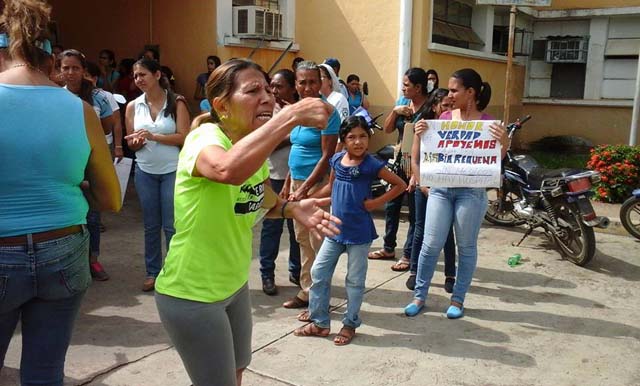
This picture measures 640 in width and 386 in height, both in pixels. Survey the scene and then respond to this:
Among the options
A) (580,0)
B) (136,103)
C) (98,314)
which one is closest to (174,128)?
(136,103)

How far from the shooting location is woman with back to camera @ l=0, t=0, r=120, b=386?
2016mm

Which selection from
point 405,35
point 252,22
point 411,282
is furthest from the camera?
point 405,35

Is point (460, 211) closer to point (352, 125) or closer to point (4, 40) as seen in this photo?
point (352, 125)

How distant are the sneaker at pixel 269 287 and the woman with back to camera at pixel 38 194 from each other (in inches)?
101

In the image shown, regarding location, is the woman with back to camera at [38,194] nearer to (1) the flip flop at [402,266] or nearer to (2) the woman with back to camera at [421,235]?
(2) the woman with back to camera at [421,235]

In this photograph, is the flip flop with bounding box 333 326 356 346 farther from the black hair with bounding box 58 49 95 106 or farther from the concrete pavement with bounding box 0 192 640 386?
the black hair with bounding box 58 49 95 106

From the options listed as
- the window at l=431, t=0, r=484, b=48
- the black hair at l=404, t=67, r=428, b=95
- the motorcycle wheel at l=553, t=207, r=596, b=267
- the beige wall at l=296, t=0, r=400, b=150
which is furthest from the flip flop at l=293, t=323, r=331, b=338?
the window at l=431, t=0, r=484, b=48

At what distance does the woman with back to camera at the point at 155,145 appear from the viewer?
15.1 ft

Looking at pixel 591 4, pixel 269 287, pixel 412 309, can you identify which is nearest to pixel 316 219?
pixel 412 309

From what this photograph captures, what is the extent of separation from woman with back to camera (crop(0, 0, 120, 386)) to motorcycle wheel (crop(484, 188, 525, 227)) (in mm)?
5431

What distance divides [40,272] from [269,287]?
9.12 ft

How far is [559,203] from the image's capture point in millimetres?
5793

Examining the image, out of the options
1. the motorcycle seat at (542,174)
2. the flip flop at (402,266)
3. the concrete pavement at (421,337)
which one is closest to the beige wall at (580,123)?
the motorcycle seat at (542,174)

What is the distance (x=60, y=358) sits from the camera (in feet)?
7.19
